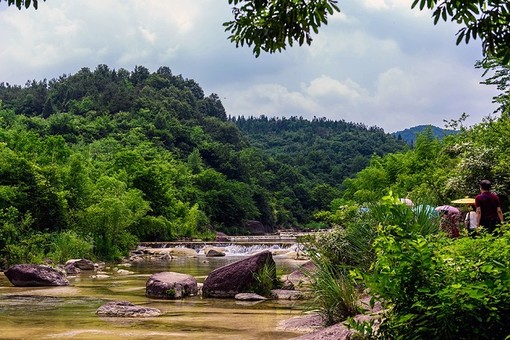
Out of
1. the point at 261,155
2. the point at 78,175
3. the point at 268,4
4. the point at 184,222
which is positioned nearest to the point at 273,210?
the point at 261,155

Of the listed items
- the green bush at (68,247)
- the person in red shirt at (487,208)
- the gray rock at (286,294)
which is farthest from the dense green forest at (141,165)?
the person in red shirt at (487,208)

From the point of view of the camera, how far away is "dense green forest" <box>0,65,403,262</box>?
89.5ft

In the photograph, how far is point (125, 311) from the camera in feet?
37.4

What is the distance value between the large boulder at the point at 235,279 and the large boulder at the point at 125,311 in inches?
124

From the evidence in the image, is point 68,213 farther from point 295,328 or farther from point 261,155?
point 261,155

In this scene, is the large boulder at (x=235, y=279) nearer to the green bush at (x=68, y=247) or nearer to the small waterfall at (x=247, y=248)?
the green bush at (x=68, y=247)

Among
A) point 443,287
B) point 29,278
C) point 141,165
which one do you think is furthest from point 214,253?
point 443,287

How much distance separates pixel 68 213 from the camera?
2891 centimetres

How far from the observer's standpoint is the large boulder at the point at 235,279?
1471cm

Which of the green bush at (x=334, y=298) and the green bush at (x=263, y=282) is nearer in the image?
the green bush at (x=334, y=298)

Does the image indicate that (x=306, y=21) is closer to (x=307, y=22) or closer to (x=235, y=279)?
(x=307, y=22)

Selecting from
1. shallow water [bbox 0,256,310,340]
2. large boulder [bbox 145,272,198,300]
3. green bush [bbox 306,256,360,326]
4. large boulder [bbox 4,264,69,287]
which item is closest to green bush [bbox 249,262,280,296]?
shallow water [bbox 0,256,310,340]

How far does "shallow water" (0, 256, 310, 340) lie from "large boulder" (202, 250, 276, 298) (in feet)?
1.72

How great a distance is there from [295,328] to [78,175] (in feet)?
76.3
